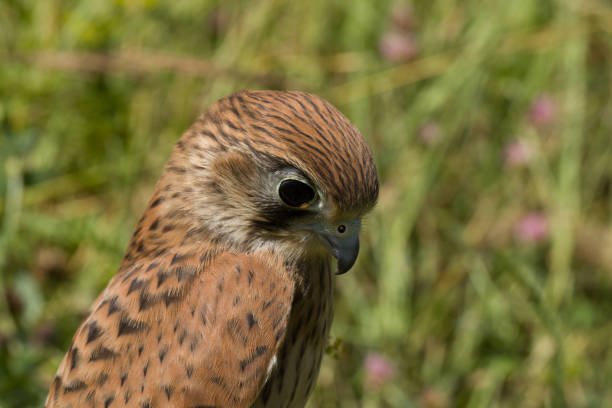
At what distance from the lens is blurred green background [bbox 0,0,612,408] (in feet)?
11.5

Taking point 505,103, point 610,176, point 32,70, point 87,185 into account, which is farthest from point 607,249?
point 32,70

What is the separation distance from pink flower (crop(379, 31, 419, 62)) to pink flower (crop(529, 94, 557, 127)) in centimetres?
66

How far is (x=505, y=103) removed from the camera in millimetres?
4477

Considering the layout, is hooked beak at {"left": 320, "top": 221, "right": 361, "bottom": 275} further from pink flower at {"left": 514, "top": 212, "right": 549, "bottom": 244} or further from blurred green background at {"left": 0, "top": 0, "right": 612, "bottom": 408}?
pink flower at {"left": 514, "top": 212, "right": 549, "bottom": 244}

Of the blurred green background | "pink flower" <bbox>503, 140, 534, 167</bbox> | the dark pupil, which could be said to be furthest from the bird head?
Result: "pink flower" <bbox>503, 140, 534, 167</bbox>

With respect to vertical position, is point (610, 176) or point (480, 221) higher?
point (610, 176)

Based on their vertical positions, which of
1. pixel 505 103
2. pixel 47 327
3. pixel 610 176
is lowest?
pixel 47 327

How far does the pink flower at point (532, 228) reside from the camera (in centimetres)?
388

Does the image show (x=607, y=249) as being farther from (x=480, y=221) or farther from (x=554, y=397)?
(x=554, y=397)

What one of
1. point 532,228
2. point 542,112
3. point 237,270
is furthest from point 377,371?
point 542,112

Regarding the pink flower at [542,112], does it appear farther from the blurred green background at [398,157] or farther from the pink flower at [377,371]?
the pink flower at [377,371]

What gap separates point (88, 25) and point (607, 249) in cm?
268

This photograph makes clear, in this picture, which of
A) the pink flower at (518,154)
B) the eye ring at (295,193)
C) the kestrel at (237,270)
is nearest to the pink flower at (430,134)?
the pink flower at (518,154)

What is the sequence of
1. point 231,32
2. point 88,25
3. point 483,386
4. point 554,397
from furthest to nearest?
point 231,32
point 88,25
point 483,386
point 554,397
